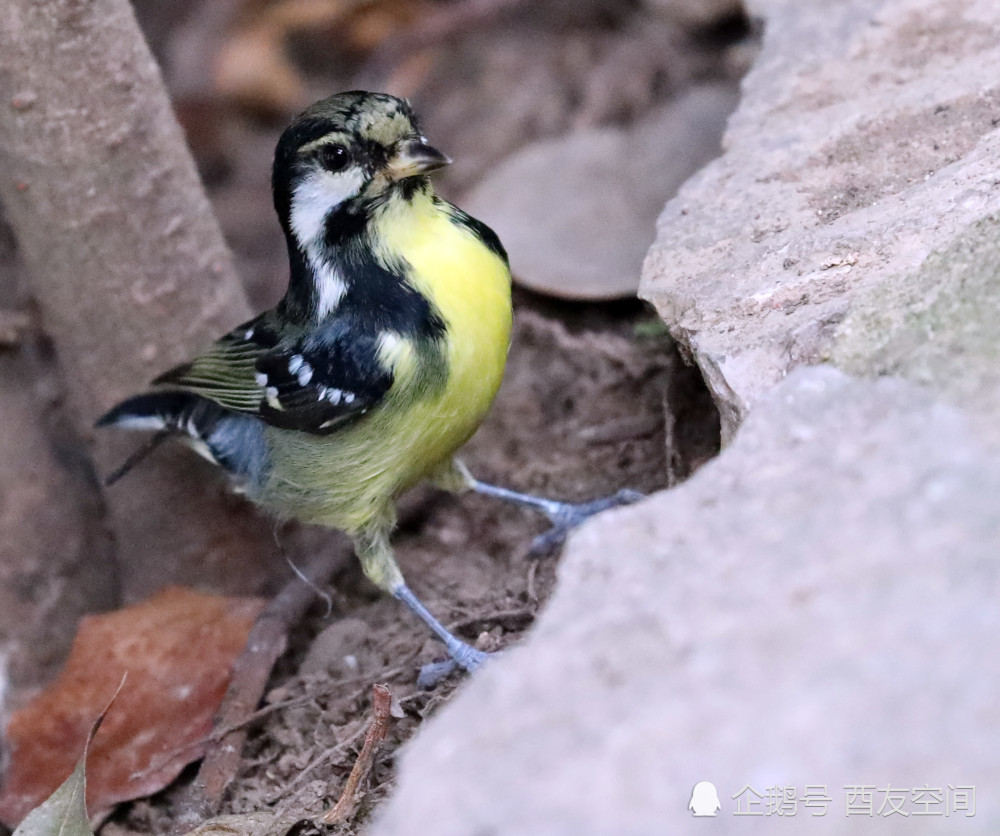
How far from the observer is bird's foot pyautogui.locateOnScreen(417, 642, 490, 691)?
2.90 meters

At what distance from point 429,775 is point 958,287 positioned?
1503 mm

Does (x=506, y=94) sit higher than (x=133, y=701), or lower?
higher

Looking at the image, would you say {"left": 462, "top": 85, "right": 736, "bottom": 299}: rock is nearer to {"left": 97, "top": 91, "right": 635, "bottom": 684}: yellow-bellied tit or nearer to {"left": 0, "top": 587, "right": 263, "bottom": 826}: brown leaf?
{"left": 97, "top": 91, "right": 635, "bottom": 684}: yellow-bellied tit

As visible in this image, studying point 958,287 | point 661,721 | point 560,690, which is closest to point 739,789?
point 661,721

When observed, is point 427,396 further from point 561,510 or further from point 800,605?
point 800,605

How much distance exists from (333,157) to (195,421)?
46.3 inches

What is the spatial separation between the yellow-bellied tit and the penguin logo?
1.35 m

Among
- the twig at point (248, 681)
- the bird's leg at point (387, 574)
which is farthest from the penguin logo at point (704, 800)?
the twig at point (248, 681)

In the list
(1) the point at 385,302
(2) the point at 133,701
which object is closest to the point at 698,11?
(1) the point at 385,302

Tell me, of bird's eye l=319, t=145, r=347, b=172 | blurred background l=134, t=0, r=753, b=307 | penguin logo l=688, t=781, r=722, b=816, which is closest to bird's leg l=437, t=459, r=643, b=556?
blurred background l=134, t=0, r=753, b=307

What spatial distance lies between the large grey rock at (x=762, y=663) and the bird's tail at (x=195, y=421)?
2029 millimetres

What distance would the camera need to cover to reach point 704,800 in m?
1.54

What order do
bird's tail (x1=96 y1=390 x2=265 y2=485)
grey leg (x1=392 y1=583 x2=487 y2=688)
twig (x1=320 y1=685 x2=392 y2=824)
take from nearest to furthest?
twig (x1=320 y1=685 x2=392 y2=824)
grey leg (x1=392 y1=583 x2=487 y2=688)
bird's tail (x1=96 y1=390 x2=265 y2=485)

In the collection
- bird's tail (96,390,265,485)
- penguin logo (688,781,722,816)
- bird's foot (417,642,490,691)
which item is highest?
penguin logo (688,781,722,816)
